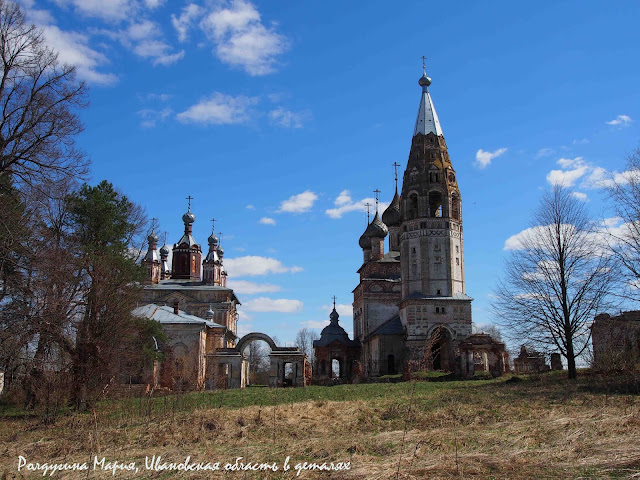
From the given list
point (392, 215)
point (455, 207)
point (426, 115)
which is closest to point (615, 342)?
point (455, 207)

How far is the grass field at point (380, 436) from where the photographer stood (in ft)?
28.2

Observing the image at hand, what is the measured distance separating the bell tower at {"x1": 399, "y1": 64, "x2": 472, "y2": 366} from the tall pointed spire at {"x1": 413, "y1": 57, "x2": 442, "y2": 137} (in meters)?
0.07

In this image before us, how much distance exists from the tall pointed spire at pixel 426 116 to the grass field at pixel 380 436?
87.2 ft

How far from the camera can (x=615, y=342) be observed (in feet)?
74.4

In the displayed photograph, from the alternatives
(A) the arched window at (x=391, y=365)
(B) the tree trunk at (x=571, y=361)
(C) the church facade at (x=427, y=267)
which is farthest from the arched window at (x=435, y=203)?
(B) the tree trunk at (x=571, y=361)

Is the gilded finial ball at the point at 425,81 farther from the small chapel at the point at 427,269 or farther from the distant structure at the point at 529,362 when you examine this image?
the distant structure at the point at 529,362

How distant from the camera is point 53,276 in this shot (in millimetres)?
15711

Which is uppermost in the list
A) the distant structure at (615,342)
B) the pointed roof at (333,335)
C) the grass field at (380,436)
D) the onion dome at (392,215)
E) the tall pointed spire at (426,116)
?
the tall pointed spire at (426,116)

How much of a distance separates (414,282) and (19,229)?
28651 mm

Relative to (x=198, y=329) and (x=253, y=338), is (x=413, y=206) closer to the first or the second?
(x=253, y=338)

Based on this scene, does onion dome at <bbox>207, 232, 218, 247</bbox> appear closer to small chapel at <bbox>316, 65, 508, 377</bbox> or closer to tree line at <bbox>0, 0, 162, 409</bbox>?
small chapel at <bbox>316, 65, 508, 377</bbox>

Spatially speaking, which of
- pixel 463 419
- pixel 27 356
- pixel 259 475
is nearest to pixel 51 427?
pixel 27 356

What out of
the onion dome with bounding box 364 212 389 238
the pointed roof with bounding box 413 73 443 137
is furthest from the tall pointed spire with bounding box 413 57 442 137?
the onion dome with bounding box 364 212 389 238

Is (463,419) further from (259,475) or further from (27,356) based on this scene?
(27,356)
